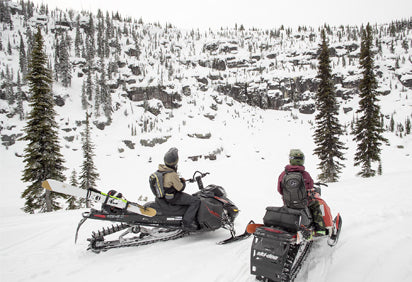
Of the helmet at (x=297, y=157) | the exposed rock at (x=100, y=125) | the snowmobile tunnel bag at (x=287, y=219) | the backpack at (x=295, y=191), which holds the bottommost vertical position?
the snowmobile tunnel bag at (x=287, y=219)

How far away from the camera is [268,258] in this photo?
2688 millimetres

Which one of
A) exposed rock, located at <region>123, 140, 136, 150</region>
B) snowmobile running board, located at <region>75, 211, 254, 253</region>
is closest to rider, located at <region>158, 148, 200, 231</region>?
snowmobile running board, located at <region>75, 211, 254, 253</region>

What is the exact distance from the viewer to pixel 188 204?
4590mm

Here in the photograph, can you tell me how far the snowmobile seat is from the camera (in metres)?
4.48

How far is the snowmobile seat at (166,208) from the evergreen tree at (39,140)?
43.8 ft

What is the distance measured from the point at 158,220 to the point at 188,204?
0.68 metres

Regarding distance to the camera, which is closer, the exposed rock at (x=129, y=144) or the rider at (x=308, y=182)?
the rider at (x=308, y=182)

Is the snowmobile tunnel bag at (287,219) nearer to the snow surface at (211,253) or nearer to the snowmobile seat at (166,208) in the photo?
the snow surface at (211,253)

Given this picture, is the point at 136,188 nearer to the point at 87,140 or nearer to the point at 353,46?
the point at 87,140

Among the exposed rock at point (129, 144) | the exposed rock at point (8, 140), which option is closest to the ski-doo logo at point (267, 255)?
the exposed rock at point (129, 144)

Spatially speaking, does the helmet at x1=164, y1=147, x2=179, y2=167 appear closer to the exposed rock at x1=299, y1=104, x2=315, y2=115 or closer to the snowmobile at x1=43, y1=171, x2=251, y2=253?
the snowmobile at x1=43, y1=171, x2=251, y2=253

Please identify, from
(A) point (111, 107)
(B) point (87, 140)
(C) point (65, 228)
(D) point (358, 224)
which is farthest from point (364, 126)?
(A) point (111, 107)

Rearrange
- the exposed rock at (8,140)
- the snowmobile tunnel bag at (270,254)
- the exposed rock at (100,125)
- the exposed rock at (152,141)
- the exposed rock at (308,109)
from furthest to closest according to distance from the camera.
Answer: the exposed rock at (308,109)
the exposed rock at (100,125)
the exposed rock at (152,141)
the exposed rock at (8,140)
the snowmobile tunnel bag at (270,254)

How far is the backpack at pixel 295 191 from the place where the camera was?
3391 mm
